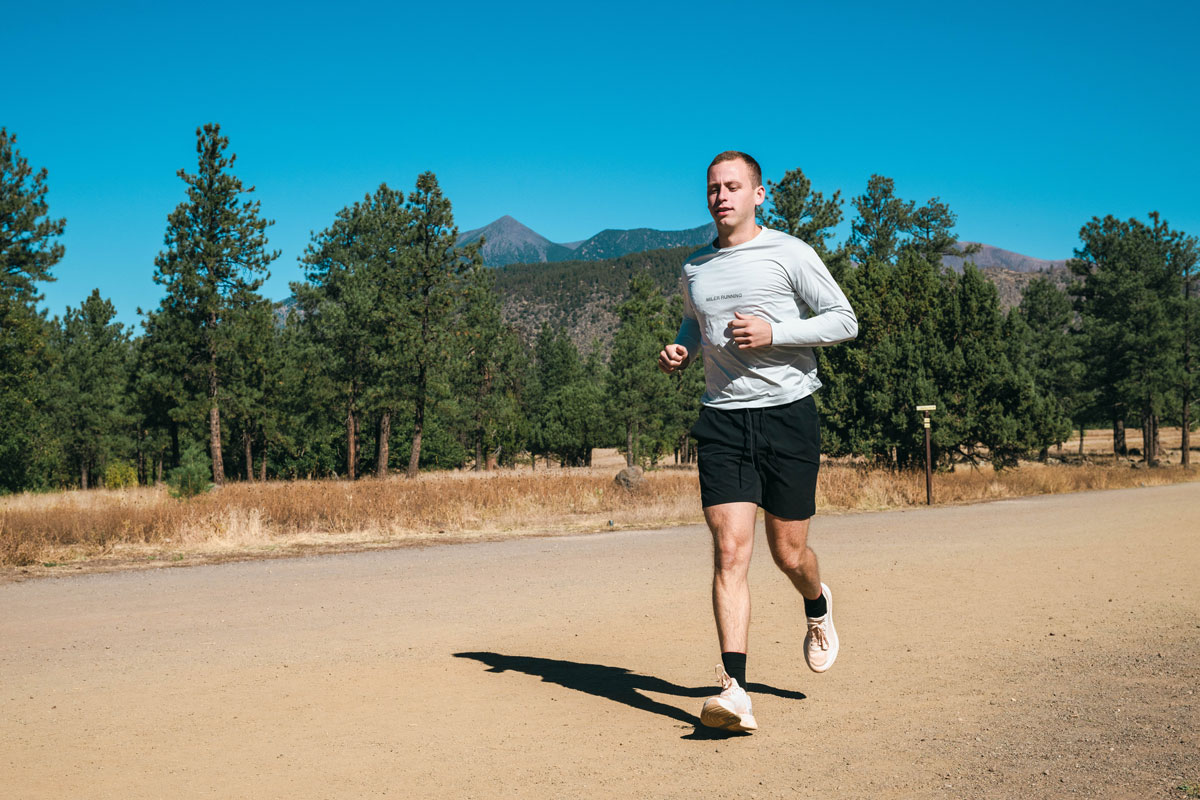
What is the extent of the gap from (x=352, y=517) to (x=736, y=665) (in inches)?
496

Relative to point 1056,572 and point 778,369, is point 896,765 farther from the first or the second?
point 1056,572

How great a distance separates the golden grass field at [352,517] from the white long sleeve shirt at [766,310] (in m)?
9.79

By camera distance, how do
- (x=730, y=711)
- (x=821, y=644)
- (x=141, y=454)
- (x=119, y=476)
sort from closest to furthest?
(x=730, y=711) → (x=821, y=644) → (x=119, y=476) → (x=141, y=454)

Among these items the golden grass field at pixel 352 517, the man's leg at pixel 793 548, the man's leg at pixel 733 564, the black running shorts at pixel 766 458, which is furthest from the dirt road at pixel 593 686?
the golden grass field at pixel 352 517

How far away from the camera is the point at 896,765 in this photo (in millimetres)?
3436

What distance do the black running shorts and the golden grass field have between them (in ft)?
32.0

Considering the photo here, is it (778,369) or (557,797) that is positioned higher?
(778,369)

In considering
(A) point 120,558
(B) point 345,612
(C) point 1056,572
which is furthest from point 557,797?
(A) point 120,558

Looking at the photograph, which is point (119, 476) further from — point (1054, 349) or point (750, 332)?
point (1054, 349)

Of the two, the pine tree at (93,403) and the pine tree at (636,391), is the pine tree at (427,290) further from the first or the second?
the pine tree at (93,403)

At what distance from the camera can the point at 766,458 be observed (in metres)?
4.14

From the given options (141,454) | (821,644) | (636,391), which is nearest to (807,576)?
(821,644)

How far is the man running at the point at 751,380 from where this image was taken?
13.4ft

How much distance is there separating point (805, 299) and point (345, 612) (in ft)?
17.0
